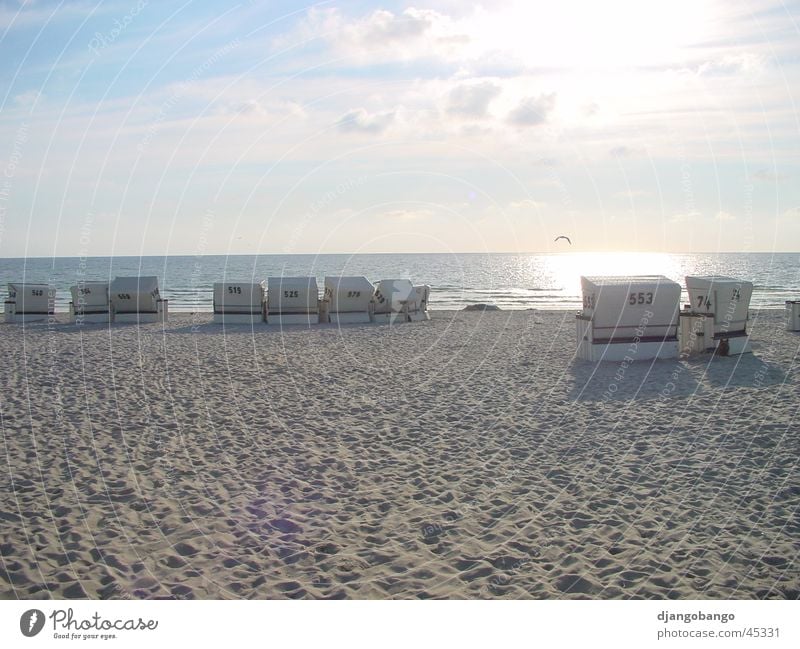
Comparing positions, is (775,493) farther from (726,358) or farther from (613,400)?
(726,358)

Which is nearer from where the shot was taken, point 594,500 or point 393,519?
point 393,519

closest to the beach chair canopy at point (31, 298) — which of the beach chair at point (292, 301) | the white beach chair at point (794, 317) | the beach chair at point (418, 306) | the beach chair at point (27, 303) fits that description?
the beach chair at point (27, 303)

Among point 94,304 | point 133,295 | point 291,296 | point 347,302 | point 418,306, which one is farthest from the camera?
point 418,306

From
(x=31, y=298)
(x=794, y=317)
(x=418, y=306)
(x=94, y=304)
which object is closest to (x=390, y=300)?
(x=418, y=306)

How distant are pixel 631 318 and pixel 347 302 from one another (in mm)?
12027

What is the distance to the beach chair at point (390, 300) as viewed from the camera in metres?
24.8

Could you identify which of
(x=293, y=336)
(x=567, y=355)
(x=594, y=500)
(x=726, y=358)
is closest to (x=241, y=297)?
(x=293, y=336)

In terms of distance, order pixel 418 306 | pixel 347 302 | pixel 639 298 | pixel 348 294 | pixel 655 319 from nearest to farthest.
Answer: pixel 639 298, pixel 655 319, pixel 348 294, pixel 347 302, pixel 418 306

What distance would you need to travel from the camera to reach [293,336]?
67.1ft

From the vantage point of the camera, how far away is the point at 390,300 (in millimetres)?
24781

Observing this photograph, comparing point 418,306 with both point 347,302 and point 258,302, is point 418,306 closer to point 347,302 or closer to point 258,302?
point 347,302

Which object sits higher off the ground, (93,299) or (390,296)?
(390,296)
